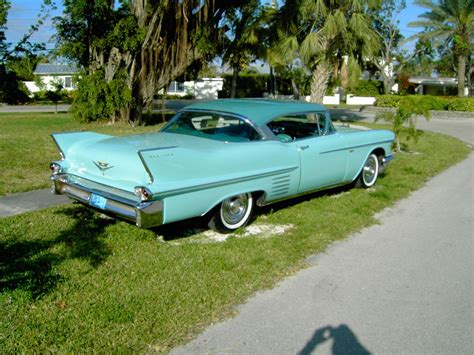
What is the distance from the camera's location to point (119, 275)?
14.1ft

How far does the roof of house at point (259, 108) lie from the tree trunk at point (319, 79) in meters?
11.7

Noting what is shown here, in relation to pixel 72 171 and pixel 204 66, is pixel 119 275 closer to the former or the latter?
pixel 72 171

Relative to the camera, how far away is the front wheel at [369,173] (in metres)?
7.89

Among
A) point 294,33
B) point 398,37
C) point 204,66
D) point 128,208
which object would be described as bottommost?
point 128,208

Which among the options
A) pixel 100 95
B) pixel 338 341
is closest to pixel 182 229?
pixel 338 341

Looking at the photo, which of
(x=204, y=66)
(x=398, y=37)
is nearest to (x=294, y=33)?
(x=204, y=66)

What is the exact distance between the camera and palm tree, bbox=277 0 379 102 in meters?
16.9

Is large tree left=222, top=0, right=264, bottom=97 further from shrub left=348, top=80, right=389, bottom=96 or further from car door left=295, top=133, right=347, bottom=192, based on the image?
shrub left=348, top=80, right=389, bottom=96

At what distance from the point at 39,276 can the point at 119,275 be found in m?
0.65

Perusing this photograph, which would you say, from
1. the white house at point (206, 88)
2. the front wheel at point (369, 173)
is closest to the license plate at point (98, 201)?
the front wheel at point (369, 173)

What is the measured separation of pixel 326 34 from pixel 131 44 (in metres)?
6.53

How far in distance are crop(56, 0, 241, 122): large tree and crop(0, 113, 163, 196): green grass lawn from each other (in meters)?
1.05

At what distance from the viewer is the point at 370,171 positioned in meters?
8.09

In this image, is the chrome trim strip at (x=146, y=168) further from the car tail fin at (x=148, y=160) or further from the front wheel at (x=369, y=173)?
the front wheel at (x=369, y=173)
